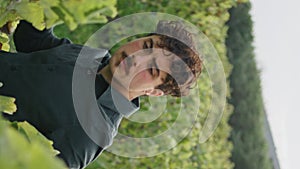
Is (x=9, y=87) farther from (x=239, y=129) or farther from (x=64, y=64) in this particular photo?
(x=239, y=129)

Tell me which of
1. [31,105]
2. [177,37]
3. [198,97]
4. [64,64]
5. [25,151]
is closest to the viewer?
[25,151]

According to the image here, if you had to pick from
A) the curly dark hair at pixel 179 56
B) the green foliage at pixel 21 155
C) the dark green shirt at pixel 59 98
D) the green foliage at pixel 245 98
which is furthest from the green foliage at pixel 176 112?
the green foliage at pixel 21 155

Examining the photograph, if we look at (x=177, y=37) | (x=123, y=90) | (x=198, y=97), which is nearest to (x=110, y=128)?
(x=123, y=90)

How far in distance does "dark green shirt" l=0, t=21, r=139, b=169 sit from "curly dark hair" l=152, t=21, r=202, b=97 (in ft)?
0.68

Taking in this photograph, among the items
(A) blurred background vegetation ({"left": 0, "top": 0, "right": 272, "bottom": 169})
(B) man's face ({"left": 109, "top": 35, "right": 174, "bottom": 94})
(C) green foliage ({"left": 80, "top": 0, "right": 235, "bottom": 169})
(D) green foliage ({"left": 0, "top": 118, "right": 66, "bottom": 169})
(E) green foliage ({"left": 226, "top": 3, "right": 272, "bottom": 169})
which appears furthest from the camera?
(E) green foliage ({"left": 226, "top": 3, "right": 272, "bottom": 169})

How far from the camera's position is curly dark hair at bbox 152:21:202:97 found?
5.92 ft

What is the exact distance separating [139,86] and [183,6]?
8.34 ft

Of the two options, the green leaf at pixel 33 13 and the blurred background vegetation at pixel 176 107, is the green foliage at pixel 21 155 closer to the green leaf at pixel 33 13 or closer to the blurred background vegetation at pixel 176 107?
the blurred background vegetation at pixel 176 107

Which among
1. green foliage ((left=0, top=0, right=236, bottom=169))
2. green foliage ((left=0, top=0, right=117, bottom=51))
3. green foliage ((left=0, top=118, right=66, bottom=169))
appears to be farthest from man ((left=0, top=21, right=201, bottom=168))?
green foliage ((left=0, top=0, right=236, bottom=169))

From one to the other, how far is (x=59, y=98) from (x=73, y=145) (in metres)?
0.16

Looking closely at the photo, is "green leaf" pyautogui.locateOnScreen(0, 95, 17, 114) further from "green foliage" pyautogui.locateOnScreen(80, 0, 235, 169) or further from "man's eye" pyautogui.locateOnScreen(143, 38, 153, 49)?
"green foliage" pyautogui.locateOnScreen(80, 0, 235, 169)

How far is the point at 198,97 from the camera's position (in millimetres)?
4109

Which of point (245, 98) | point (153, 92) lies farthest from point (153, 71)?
point (245, 98)

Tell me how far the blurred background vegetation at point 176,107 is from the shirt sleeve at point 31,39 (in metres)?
0.12
